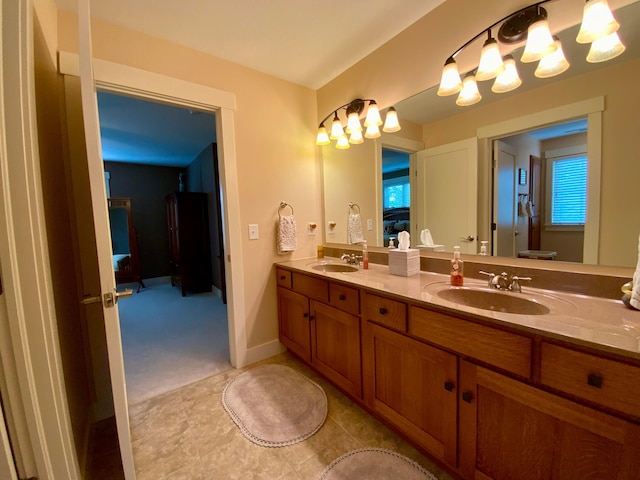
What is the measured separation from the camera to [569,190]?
128 cm

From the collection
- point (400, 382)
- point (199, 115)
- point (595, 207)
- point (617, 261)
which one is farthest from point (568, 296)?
point (199, 115)

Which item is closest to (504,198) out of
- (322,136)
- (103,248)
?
(322,136)

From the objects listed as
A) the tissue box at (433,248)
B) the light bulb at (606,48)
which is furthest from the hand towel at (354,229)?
the light bulb at (606,48)

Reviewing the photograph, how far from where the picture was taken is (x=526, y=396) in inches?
34.8

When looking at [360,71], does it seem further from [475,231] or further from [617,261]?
[617,261]

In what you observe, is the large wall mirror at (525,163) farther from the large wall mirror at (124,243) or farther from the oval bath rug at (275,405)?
the large wall mirror at (124,243)

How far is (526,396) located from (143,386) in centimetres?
231

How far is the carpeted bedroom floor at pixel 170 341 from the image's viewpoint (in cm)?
206

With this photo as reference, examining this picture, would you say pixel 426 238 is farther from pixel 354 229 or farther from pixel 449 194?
pixel 354 229

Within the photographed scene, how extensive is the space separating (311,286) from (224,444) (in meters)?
0.99

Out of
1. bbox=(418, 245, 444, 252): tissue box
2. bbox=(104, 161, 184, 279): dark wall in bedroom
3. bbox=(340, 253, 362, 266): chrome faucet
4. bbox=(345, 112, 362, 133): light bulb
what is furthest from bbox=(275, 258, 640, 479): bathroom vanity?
bbox=(104, 161, 184, 279): dark wall in bedroom

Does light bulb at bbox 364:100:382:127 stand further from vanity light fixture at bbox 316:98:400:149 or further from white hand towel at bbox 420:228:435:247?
white hand towel at bbox 420:228:435:247

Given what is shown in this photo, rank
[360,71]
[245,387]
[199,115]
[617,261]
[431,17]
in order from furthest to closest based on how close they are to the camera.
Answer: [199,115] < [360,71] < [245,387] < [431,17] < [617,261]

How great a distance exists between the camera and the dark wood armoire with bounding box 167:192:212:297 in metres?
4.33
